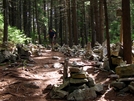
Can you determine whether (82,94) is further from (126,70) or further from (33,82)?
(33,82)

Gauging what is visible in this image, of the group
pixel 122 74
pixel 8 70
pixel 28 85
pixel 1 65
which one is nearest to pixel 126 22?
pixel 122 74

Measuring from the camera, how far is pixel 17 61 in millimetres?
10727

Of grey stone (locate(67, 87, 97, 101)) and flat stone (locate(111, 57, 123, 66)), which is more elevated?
flat stone (locate(111, 57, 123, 66))

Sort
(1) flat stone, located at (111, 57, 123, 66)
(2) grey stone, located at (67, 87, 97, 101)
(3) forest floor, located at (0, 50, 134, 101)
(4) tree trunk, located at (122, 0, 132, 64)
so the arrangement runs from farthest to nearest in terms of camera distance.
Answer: (1) flat stone, located at (111, 57, 123, 66), (4) tree trunk, located at (122, 0, 132, 64), (3) forest floor, located at (0, 50, 134, 101), (2) grey stone, located at (67, 87, 97, 101)

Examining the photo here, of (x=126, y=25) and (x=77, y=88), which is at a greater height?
(x=126, y=25)

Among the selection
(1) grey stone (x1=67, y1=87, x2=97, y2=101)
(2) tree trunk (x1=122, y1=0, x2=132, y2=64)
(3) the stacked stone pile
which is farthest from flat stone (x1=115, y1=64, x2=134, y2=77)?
(2) tree trunk (x1=122, y1=0, x2=132, y2=64)

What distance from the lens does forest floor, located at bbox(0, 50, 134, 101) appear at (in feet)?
21.0

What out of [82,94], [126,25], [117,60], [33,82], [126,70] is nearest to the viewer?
[82,94]

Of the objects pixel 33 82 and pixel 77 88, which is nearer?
pixel 77 88

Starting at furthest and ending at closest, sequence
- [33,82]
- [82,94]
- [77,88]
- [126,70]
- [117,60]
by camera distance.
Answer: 1. [117,60]
2. [33,82]
3. [126,70]
4. [77,88]
5. [82,94]

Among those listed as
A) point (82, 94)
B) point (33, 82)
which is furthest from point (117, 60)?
point (33, 82)

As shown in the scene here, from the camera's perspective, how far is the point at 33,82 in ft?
25.2

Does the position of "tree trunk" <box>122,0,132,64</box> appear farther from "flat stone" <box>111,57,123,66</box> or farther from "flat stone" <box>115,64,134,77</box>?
"flat stone" <box>115,64,134,77</box>

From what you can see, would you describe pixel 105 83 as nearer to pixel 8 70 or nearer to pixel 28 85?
pixel 28 85
